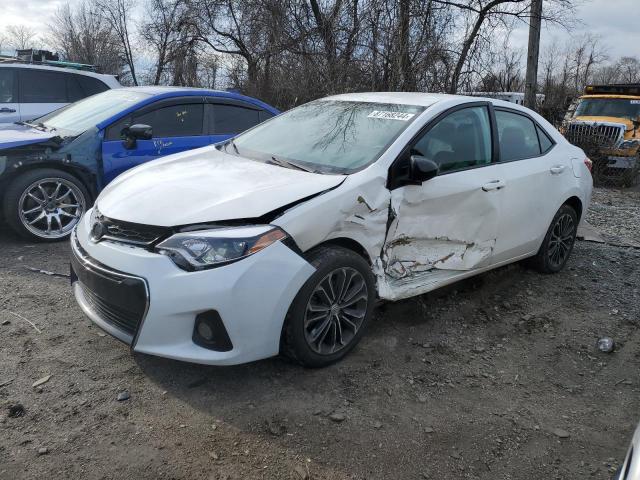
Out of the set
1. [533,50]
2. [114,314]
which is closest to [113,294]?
[114,314]

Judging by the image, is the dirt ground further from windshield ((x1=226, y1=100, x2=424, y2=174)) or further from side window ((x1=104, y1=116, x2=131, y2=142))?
side window ((x1=104, y1=116, x2=131, y2=142))

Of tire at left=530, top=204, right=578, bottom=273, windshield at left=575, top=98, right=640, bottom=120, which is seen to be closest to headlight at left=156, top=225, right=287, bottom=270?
tire at left=530, top=204, right=578, bottom=273

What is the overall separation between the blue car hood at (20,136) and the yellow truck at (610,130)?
1133 centimetres

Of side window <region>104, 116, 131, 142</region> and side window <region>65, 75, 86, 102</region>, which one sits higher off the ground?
side window <region>65, 75, 86, 102</region>

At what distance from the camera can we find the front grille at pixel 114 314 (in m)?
2.93

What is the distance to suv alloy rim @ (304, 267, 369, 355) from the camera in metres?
3.20

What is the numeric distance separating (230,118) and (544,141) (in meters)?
3.52

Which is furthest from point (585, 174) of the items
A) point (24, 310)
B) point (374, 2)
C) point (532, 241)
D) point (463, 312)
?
point (374, 2)

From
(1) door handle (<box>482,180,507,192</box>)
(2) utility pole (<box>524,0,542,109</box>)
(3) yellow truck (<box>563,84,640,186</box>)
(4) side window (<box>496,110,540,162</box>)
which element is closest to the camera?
(1) door handle (<box>482,180,507,192</box>)

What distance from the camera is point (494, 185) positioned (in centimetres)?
418

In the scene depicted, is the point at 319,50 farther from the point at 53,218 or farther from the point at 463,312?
the point at 463,312

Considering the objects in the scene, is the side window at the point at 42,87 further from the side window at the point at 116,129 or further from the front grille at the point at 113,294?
the front grille at the point at 113,294

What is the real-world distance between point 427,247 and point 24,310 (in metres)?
2.91

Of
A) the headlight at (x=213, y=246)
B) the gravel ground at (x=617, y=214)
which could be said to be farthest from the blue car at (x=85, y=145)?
the gravel ground at (x=617, y=214)
